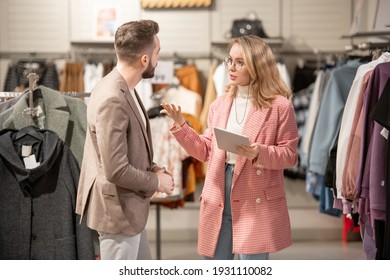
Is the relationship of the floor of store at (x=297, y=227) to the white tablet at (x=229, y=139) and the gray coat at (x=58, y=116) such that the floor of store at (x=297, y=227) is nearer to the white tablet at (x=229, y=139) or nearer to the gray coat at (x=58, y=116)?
the gray coat at (x=58, y=116)

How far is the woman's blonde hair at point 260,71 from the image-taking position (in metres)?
2.55

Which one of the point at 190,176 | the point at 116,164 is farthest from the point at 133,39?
the point at 190,176

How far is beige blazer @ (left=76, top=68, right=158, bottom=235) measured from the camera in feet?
7.54

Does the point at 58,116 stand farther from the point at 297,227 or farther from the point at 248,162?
the point at 297,227

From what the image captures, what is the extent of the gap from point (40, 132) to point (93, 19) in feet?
6.10

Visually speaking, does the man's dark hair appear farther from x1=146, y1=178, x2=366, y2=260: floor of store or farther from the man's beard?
x1=146, y1=178, x2=366, y2=260: floor of store

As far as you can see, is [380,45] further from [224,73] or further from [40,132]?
[40,132]

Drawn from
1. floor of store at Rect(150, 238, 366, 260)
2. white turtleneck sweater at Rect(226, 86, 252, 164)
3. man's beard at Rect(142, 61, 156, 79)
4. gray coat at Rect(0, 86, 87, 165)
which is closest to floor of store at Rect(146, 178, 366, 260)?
floor of store at Rect(150, 238, 366, 260)

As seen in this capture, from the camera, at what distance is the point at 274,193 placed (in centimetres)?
261

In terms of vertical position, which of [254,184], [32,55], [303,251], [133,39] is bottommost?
[303,251]

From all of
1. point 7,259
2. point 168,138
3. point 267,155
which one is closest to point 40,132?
point 7,259

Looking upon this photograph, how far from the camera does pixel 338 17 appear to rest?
454 centimetres

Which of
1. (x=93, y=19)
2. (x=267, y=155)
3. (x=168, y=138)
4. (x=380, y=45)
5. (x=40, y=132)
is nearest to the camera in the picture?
(x=267, y=155)

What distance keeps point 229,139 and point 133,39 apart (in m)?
0.51
